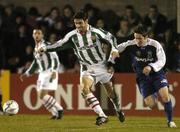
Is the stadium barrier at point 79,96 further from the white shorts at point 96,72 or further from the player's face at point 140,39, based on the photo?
the player's face at point 140,39

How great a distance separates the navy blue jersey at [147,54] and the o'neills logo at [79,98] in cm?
451

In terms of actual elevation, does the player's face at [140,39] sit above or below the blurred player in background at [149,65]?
above

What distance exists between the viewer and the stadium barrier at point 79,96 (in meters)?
Result: 18.9

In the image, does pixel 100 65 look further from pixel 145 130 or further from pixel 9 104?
pixel 9 104

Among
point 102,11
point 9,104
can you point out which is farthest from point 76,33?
point 102,11

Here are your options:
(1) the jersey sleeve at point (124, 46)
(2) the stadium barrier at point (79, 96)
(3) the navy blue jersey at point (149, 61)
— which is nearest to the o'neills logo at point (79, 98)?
(2) the stadium barrier at point (79, 96)

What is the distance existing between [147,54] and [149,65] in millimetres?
428

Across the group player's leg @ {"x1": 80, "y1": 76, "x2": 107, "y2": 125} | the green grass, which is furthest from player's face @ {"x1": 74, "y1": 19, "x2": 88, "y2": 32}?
the green grass

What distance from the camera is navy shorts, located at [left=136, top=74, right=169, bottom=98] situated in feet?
46.2

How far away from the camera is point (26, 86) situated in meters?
19.7

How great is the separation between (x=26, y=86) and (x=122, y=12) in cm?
404

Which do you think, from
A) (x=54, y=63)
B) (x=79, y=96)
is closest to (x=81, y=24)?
(x=54, y=63)

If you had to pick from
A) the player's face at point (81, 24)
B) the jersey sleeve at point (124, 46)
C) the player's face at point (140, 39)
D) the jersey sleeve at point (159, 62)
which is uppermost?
the player's face at point (81, 24)

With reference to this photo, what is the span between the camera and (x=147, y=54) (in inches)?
554
